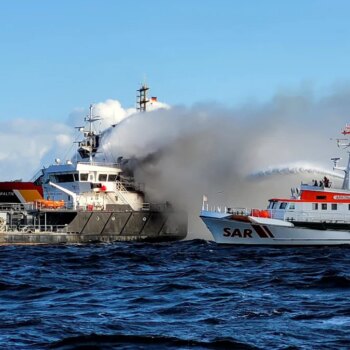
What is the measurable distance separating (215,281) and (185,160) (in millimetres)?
42900

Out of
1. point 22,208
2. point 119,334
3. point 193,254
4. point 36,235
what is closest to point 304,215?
point 193,254

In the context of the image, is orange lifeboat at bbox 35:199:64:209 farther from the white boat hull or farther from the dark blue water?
the dark blue water

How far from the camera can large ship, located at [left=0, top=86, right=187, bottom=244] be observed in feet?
221

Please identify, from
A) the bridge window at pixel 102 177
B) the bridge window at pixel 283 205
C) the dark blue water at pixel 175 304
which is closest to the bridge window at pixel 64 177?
the bridge window at pixel 102 177

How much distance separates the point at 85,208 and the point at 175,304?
45.0 meters

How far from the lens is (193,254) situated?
51312 mm

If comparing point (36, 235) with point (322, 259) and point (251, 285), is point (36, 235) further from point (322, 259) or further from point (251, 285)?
point (251, 285)

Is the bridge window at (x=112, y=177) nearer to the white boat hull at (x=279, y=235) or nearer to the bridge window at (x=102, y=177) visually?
the bridge window at (x=102, y=177)

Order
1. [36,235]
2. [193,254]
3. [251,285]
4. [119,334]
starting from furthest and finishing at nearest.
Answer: [36,235], [193,254], [251,285], [119,334]

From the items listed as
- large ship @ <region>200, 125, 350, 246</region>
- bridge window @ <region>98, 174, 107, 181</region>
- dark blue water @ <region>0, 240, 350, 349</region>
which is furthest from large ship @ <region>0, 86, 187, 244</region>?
dark blue water @ <region>0, 240, 350, 349</region>

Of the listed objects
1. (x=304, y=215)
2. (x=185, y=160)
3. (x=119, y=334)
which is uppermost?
(x=185, y=160)

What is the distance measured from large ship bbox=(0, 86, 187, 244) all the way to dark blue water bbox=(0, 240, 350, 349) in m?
22.3

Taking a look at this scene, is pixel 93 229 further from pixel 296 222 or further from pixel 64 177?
pixel 296 222

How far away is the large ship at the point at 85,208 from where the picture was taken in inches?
2650
